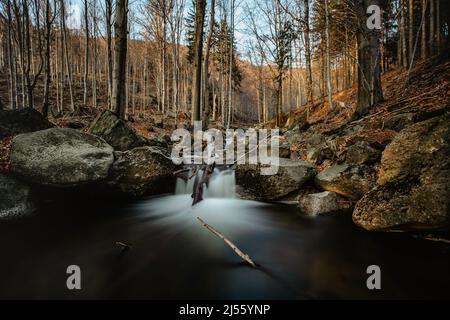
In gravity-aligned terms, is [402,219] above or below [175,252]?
above

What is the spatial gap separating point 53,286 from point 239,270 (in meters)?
2.35

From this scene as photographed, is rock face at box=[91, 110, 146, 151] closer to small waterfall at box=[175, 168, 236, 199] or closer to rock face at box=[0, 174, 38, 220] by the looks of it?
small waterfall at box=[175, 168, 236, 199]

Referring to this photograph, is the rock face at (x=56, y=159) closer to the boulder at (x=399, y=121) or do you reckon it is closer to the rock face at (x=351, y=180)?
the rock face at (x=351, y=180)

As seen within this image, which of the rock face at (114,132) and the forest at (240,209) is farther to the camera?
the rock face at (114,132)

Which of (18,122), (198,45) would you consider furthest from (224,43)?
(18,122)

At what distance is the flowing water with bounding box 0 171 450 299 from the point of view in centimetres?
274

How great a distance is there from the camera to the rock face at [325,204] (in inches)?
187

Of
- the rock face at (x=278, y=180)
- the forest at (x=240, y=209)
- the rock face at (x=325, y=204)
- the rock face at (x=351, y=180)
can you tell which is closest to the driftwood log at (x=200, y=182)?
the forest at (x=240, y=209)

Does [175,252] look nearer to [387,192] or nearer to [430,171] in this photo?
[387,192]

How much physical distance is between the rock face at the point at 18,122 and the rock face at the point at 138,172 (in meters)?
2.64

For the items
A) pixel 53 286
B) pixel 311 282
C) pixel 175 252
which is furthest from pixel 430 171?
pixel 53 286

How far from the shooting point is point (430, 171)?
342 centimetres

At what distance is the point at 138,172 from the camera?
582 centimetres
